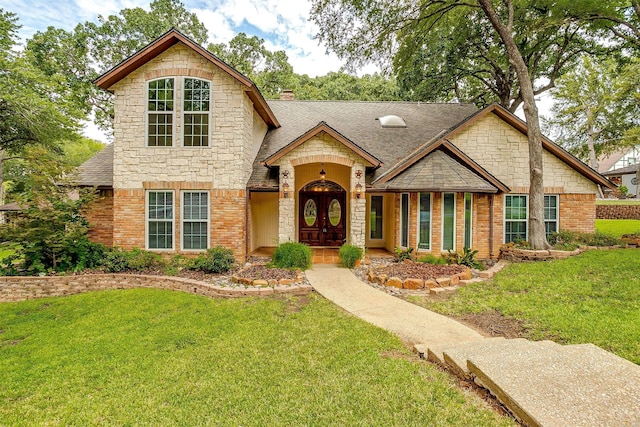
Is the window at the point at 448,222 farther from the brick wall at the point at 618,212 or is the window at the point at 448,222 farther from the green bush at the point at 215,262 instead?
the brick wall at the point at 618,212

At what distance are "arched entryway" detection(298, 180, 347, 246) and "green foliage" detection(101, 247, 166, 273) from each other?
20.2ft

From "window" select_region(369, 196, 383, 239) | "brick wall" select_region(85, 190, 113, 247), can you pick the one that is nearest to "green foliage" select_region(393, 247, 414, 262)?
"window" select_region(369, 196, 383, 239)

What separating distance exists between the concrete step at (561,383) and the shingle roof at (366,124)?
339 inches

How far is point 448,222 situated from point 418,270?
2768 mm

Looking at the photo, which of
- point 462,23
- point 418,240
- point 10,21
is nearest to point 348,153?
point 418,240

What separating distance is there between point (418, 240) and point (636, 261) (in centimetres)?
604

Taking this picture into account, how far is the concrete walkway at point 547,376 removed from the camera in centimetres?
273

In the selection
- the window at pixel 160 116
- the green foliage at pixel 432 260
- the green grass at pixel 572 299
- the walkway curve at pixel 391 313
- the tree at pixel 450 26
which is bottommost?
the walkway curve at pixel 391 313

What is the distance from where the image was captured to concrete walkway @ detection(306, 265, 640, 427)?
108 inches

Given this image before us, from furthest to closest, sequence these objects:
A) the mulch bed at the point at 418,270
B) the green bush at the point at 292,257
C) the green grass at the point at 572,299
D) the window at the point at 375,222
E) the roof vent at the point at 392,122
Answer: the roof vent at the point at 392,122
the window at the point at 375,222
the green bush at the point at 292,257
the mulch bed at the point at 418,270
the green grass at the point at 572,299

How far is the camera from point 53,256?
8.94 metres

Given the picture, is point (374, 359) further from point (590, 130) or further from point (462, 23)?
point (590, 130)

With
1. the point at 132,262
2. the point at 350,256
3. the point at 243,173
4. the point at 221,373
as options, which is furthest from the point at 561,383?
the point at 132,262

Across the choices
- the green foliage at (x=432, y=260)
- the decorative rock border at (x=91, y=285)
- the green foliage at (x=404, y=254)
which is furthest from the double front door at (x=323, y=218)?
the decorative rock border at (x=91, y=285)
